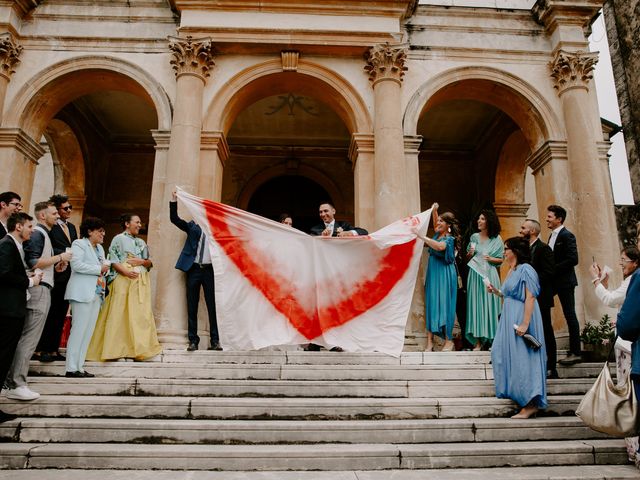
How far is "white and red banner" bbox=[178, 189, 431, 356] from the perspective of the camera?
663 cm

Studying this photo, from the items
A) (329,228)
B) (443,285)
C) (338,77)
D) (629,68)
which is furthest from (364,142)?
(629,68)

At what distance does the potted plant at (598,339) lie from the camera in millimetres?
7246

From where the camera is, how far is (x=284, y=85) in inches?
386

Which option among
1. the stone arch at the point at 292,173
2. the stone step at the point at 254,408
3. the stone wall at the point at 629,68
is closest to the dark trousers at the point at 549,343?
the stone step at the point at 254,408

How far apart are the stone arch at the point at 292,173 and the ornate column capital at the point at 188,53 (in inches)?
208

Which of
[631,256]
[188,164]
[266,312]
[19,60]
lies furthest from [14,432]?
[19,60]

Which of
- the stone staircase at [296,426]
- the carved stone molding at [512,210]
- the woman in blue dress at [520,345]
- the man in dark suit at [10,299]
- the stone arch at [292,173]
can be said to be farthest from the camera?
the stone arch at [292,173]

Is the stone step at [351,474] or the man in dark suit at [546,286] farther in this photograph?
the man in dark suit at [546,286]

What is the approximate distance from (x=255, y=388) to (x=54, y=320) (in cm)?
286

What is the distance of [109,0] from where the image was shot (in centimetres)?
959

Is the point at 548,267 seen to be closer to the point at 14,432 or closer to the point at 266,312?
the point at 266,312

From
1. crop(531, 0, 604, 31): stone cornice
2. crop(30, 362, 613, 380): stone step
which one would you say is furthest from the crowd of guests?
crop(531, 0, 604, 31): stone cornice

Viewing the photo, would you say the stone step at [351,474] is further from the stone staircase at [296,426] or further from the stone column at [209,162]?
the stone column at [209,162]

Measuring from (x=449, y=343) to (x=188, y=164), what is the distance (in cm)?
514
